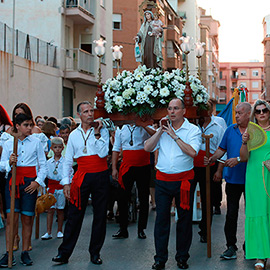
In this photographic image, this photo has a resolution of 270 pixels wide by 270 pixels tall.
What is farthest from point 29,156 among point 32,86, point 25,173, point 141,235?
point 32,86

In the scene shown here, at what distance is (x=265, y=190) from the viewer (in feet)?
24.3

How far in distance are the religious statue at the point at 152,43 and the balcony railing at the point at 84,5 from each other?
690 inches

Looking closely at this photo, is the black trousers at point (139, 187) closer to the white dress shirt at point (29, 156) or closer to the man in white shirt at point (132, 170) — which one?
the man in white shirt at point (132, 170)

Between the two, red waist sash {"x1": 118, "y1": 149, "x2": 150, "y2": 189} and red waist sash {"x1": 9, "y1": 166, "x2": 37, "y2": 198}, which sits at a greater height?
red waist sash {"x1": 118, "y1": 149, "x2": 150, "y2": 189}

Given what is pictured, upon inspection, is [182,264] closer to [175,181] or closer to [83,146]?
[175,181]

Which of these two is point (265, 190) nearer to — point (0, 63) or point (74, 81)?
point (0, 63)

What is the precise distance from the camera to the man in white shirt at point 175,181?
7445mm

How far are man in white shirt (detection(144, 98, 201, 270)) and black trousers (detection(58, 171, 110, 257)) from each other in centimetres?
81

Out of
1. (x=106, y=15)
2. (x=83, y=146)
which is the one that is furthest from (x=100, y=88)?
(x=106, y=15)

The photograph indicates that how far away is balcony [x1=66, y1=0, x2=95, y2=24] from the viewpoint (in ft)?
88.4

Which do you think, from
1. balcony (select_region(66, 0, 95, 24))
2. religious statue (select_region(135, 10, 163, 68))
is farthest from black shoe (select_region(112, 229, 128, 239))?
balcony (select_region(66, 0, 95, 24))

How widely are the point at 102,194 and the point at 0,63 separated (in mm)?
14008

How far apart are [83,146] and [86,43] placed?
904 inches

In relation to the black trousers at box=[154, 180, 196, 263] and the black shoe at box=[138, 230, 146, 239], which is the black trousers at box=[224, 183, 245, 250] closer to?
the black trousers at box=[154, 180, 196, 263]
